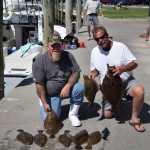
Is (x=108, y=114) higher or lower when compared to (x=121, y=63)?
lower

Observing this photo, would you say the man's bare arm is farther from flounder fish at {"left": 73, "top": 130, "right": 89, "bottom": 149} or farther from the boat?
the boat

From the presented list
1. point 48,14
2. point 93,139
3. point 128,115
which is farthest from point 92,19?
point 93,139

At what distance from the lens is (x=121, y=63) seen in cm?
541

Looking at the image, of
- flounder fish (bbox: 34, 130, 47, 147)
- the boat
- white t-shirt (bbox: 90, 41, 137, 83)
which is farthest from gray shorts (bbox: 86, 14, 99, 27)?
flounder fish (bbox: 34, 130, 47, 147)

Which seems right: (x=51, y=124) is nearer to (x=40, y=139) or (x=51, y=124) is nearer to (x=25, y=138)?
(x=40, y=139)

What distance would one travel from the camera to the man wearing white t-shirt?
208 inches

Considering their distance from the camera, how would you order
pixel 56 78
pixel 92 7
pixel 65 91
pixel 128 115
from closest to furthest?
pixel 65 91 < pixel 56 78 < pixel 128 115 < pixel 92 7

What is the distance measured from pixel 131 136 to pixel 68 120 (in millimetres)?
1067

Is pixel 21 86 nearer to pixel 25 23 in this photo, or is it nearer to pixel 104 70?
pixel 104 70

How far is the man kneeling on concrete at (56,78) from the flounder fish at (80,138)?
1.76 ft

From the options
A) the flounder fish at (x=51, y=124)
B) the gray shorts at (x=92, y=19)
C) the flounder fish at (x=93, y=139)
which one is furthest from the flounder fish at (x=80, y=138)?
the gray shorts at (x=92, y=19)

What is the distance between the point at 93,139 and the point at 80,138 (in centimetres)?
18

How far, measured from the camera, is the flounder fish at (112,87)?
5.11m

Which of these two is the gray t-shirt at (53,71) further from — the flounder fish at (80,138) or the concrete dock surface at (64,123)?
the flounder fish at (80,138)
